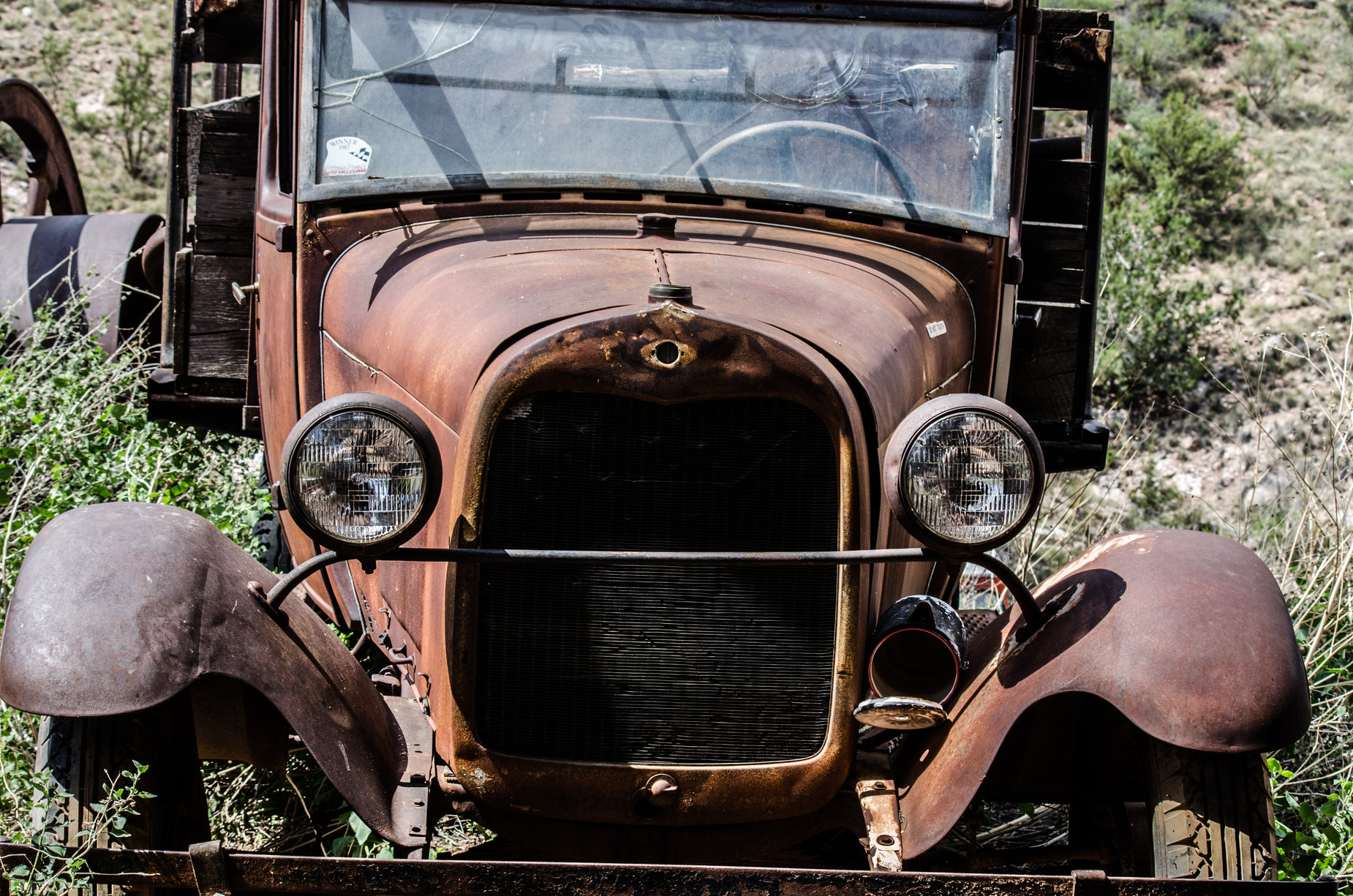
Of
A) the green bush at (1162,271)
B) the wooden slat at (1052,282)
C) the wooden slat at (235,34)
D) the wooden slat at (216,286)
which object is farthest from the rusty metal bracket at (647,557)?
the green bush at (1162,271)

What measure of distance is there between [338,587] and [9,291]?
407 cm

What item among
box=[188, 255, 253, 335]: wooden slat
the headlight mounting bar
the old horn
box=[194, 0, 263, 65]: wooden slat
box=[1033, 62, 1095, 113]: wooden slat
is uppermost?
box=[194, 0, 263, 65]: wooden slat

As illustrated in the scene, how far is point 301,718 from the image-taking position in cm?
276

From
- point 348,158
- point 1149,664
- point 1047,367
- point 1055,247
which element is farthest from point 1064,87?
point 1149,664

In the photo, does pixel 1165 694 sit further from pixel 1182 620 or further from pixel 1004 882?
pixel 1004 882

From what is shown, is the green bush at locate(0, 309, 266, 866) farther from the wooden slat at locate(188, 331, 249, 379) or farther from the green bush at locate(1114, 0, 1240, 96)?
the green bush at locate(1114, 0, 1240, 96)

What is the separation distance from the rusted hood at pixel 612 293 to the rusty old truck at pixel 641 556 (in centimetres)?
1

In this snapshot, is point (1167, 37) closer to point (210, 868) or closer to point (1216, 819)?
point (1216, 819)

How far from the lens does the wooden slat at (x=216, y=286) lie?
16.8 feet

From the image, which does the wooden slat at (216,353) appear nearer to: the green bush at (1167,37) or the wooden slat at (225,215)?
the wooden slat at (225,215)

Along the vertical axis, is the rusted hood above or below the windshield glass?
below

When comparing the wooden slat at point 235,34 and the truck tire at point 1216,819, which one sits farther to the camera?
the wooden slat at point 235,34

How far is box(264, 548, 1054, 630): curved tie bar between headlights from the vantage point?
2.67 metres

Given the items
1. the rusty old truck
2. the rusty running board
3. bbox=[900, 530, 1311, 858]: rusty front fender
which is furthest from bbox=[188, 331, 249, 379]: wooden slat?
bbox=[900, 530, 1311, 858]: rusty front fender
